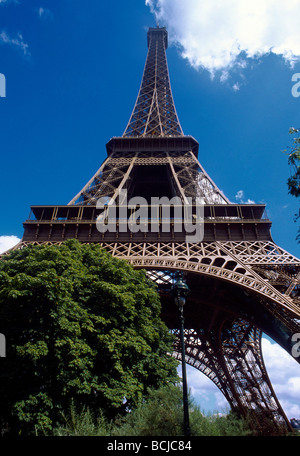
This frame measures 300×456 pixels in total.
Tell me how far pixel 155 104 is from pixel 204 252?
29345 millimetres

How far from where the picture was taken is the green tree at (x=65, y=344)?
29.2 ft

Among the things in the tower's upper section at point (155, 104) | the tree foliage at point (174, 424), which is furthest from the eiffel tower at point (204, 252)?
the tree foliage at point (174, 424)

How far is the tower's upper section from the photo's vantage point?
34375mm

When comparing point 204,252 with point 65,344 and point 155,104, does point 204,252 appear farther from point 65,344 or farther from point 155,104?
point 155,104

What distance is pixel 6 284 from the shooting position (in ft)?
34.2


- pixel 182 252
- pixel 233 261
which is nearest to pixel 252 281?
pixel 233 261

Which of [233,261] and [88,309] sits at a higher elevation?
[233,261]

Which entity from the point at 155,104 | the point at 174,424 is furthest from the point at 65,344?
the point at 155,104

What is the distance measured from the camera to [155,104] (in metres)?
39.5
